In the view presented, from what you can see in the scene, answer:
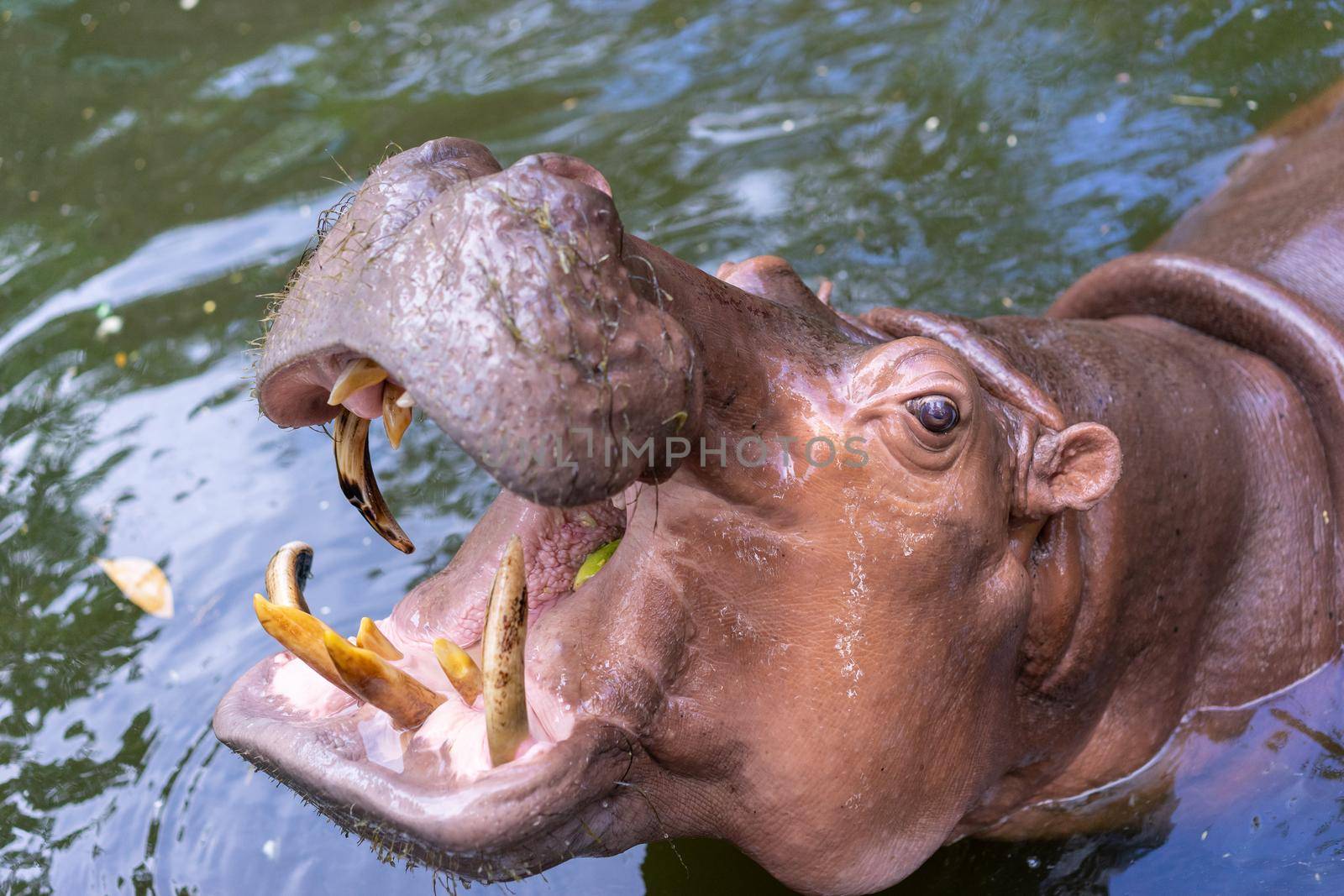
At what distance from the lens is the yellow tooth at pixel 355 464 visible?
242cm

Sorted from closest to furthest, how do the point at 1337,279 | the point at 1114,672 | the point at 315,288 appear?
the point at 315,288 → the point at 1114,672 → the point at 1337,279

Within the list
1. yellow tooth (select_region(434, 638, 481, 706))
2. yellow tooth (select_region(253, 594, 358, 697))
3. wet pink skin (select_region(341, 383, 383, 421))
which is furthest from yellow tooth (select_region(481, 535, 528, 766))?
wet pink skin (select_region(341, 383, 383, 421))

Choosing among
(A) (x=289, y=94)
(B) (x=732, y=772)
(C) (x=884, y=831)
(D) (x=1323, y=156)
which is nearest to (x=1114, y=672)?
(C) (x=884, y=831)

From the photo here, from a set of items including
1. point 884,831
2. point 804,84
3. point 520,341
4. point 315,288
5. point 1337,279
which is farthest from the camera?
point 804,84

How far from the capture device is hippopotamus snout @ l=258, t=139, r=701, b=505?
1.92 m

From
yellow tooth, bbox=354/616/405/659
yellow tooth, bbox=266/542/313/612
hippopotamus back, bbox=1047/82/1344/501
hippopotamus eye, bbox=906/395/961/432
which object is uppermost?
hippopotamus eye, bbox=906/395/961/432

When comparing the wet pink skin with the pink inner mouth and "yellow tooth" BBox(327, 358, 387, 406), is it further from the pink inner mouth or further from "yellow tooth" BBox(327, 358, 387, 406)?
the pink inner mouth

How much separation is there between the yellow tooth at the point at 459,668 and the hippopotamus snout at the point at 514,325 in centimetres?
34

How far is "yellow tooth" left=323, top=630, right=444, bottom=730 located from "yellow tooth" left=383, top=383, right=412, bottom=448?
1.18 ft

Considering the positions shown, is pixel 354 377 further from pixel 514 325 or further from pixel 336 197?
pixel 336 197

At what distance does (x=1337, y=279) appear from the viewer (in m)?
3.75

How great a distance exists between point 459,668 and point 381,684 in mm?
126

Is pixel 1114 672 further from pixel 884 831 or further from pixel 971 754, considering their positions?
pixel 884 831

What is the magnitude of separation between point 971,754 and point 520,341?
1447 millimetres
